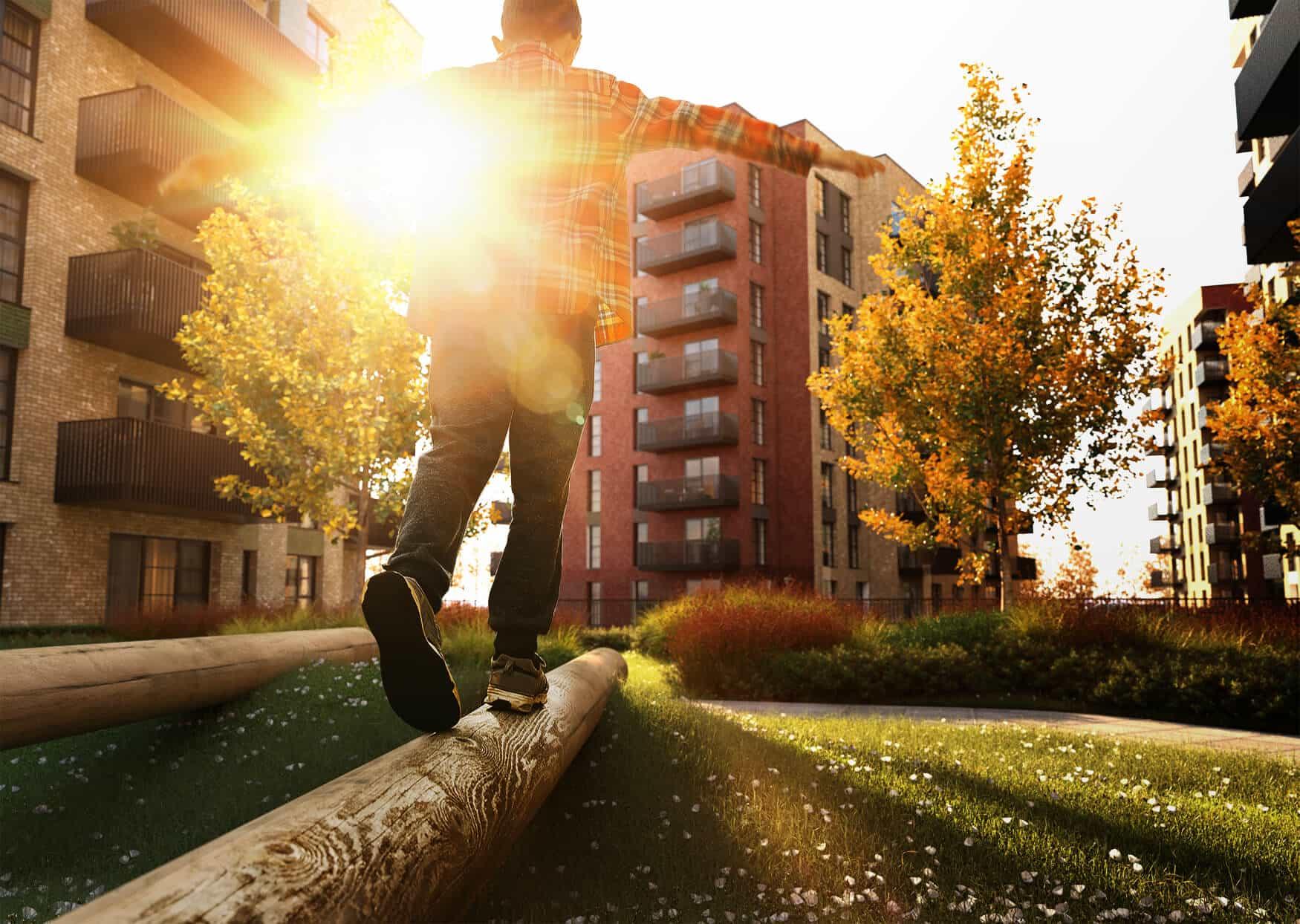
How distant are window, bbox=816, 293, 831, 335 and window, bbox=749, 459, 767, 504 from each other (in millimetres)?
6262

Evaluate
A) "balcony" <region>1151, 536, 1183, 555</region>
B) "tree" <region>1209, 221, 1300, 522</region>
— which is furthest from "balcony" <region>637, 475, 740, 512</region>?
"balcony" <region>1151, 536, 1183, 555</region>

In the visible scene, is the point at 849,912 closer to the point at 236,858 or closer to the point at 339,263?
the point at 236,858

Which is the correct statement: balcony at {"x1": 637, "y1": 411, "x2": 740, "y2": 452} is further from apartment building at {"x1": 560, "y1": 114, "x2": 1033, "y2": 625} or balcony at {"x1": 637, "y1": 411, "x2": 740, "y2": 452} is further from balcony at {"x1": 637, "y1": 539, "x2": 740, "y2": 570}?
balcony at {"x1": 637, "y1": 539, "x2": 740, "y2": 570}

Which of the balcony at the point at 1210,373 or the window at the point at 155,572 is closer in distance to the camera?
the window at the point at 155,572

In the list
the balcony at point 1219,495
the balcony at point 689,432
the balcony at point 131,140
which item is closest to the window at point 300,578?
the balcony at point 131,140

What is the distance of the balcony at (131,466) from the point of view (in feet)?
55.5

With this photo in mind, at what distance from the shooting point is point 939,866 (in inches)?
127

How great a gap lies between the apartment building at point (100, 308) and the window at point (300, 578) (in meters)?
4.02

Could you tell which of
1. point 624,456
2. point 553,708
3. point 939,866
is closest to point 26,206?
point 553,708

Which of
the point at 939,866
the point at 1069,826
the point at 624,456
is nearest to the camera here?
the point at 939,866

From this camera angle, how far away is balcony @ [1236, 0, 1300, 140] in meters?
17.6

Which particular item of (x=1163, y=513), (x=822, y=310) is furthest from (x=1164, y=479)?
(x=822, y=310)

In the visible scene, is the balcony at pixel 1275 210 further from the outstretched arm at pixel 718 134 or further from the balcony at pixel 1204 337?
the balcony at pixel 1204 337

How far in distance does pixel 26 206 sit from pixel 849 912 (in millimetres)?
19359
